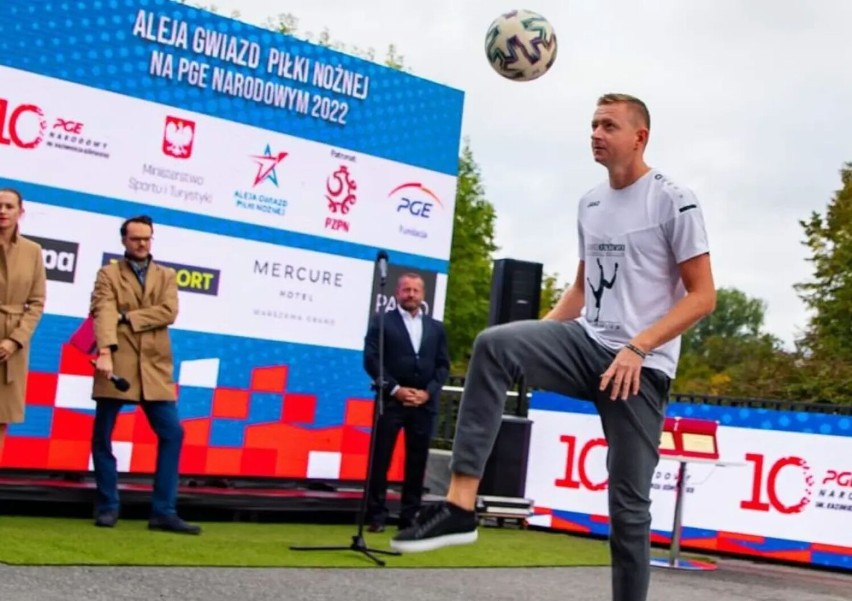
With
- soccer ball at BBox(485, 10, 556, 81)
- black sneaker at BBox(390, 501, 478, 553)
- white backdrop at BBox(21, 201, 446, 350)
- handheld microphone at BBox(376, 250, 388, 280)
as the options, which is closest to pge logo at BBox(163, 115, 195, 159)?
white backdrop at BBox(21, 201, 446, 350)

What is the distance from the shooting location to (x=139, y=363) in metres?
9.48

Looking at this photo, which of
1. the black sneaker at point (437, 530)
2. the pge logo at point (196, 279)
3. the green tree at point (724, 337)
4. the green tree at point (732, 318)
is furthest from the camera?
the green tree at point (732, 318)

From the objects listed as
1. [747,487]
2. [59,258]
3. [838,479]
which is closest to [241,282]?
[59,258]

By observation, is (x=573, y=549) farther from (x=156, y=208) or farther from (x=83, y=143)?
(x=83, y=143)

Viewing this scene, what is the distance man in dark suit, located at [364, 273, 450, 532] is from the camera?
35.0 ft

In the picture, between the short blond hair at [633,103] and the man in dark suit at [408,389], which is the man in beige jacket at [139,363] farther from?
the short blond hair at [633,103]

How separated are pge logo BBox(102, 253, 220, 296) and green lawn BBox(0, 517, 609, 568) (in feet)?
5.92

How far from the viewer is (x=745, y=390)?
3105 cm

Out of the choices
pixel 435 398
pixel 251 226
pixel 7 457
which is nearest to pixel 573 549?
pixel 435 398

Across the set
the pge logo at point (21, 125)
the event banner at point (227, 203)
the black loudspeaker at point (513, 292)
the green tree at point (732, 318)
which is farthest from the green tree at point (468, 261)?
the green tree at point (732, 318)

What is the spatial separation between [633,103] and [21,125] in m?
5.96

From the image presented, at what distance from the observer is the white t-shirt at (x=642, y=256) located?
4902mm

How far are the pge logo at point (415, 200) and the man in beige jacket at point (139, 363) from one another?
3230mm

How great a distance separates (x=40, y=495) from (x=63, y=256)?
169cm
